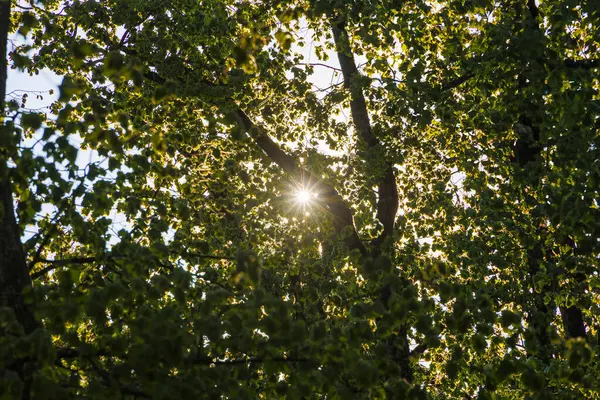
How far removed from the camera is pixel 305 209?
1216cm

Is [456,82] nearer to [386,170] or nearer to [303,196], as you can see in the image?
[386,170]

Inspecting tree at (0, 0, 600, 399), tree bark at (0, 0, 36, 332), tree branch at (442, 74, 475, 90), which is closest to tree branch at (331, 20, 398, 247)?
tree at (0, 0, 600, 399)

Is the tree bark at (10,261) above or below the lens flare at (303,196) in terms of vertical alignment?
below

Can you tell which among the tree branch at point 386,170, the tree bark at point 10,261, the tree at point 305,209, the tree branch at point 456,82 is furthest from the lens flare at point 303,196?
the tree bark at point 10,261

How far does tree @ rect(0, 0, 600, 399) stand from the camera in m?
5.22

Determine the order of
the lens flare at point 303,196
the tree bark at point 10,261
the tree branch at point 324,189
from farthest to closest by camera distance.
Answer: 1. the tree branch at point 324,189
2. the lens flare at point 303,196
3. the tree bark at point 10,261

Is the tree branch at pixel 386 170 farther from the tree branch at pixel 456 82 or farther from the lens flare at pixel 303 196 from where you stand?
the tree branch at pixel 456 82

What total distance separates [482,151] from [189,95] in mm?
5741

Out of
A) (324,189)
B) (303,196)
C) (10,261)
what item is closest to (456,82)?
(324,189)

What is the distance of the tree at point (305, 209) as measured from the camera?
205 inches

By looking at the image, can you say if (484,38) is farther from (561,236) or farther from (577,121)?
(561,236)

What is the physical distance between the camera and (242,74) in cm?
1223

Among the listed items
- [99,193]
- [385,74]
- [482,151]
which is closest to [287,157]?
[385,74]

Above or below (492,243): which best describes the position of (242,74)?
above
